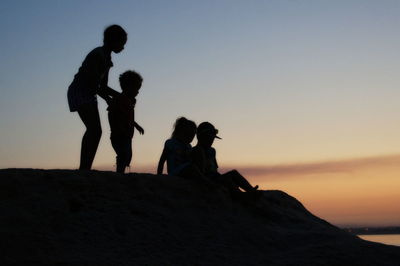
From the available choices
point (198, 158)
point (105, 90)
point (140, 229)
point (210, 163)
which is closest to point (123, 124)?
point (105, 90)

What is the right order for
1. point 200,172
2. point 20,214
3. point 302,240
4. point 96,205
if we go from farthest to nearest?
point 200,172 → point 302,240 → point 96,205 → point 20,214

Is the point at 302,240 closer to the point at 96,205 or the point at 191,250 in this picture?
the point at 191,250

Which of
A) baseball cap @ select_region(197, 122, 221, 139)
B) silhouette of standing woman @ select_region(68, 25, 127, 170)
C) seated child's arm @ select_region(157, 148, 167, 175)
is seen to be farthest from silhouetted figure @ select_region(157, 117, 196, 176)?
silhouette of standing woman @ select_region(68, 25, 127, 170)

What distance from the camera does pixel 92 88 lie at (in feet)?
18.5

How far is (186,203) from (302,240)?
1279 mm

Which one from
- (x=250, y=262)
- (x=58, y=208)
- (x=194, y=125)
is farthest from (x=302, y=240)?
(x=58, y=208)

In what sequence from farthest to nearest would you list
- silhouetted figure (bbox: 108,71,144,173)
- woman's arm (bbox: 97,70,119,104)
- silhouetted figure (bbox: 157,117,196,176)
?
silhouetted figure (bbox: 157,117,196,176) → silhouetted figure (bbox: 108,71,144,173) → woman's arm (bbox: 97,70,119,104)

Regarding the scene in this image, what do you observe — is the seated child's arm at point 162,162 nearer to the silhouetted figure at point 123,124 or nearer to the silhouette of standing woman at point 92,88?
the silhouetted figure at point 123,124

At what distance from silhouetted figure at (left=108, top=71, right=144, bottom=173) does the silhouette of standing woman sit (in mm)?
272

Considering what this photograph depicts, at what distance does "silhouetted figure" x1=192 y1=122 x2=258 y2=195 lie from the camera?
6262 mm

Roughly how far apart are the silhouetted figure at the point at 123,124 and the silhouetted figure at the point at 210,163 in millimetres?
757

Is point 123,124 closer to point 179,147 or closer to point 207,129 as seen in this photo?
point 179,147

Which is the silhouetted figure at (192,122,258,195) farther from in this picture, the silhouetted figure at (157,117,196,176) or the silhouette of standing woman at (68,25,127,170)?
the silhouette of standing woman at (68,25,127,170)

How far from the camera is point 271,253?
4.96 meters
